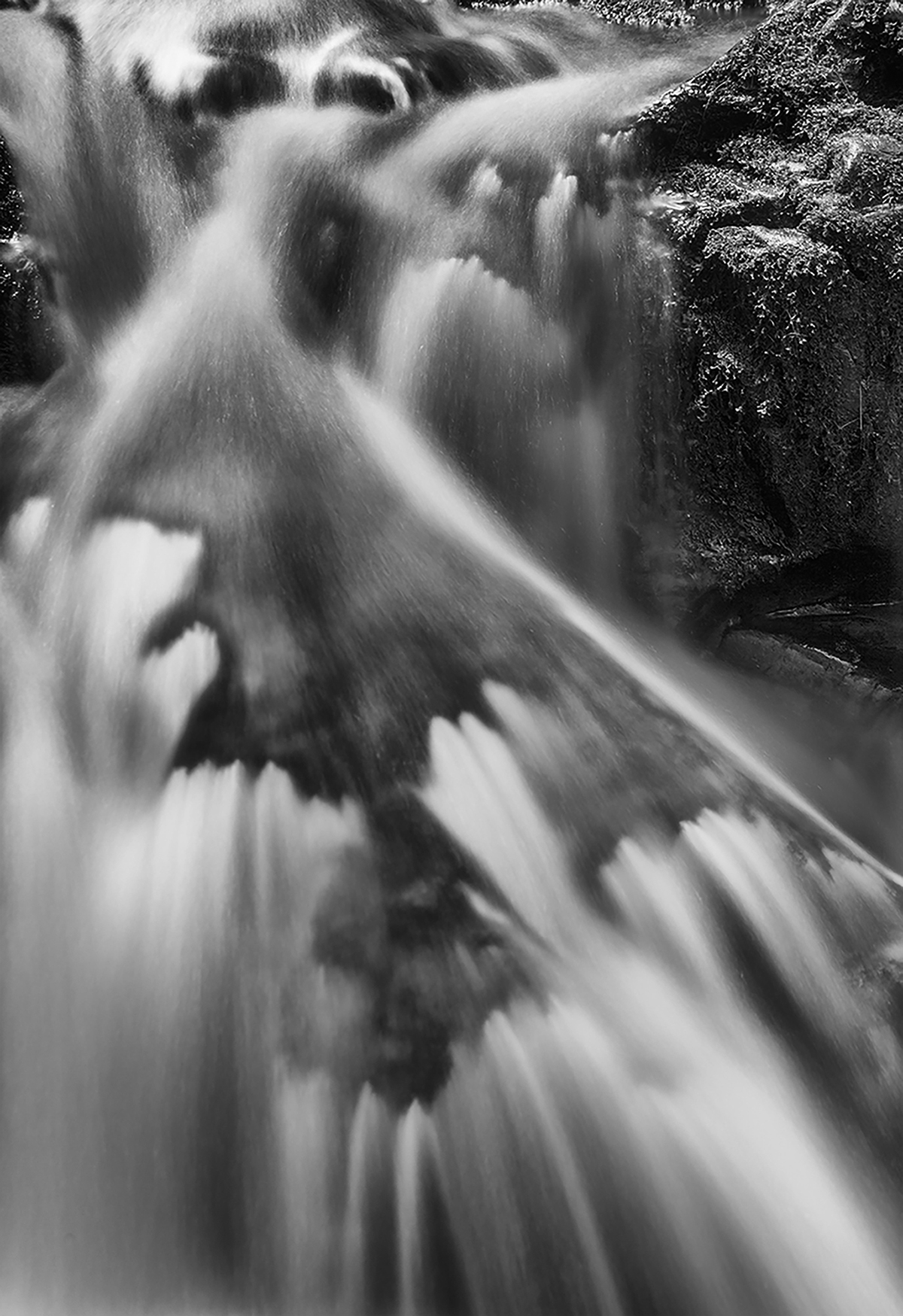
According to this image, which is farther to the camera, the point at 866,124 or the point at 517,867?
the point at 866,124

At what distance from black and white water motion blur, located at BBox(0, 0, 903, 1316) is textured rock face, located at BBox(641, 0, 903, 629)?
0.57ft

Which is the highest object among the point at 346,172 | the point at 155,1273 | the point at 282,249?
the point at 346,172

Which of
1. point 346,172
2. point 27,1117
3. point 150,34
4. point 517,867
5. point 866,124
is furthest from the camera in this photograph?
point 150,34

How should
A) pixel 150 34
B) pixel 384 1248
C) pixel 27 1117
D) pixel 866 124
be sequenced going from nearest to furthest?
1. pixel 384 1248
2. pixel 27 1117
3. pixel 866 124
4. pixel 150 34

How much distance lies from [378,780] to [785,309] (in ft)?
7.28

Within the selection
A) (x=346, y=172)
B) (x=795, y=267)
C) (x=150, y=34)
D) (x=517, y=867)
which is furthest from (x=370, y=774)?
(x=150, y=34)

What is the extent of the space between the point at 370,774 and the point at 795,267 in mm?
2344

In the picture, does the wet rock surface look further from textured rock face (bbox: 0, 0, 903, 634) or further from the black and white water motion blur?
the black and white water motion blur

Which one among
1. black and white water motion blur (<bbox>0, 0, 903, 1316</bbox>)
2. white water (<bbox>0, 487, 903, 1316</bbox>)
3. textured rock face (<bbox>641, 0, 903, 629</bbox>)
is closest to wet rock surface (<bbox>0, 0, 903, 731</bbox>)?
textured rock face (<bbox>641, 0, 903, 629</bbox>)

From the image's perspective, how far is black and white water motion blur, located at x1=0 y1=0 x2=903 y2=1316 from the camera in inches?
94.3

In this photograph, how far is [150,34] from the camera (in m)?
4.73

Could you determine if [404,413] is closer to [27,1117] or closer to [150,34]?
[150,34]

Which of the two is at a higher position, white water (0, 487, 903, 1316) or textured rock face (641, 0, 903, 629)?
textured rock face (641, 0, 903, 629)

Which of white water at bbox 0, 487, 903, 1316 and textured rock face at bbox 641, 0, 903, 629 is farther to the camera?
textured rock face at bbox 641, 0, 903, 629
